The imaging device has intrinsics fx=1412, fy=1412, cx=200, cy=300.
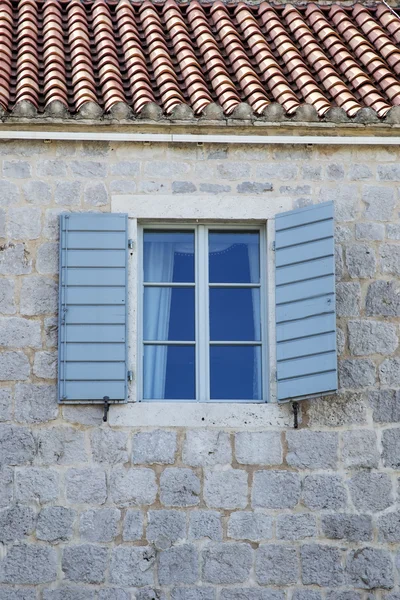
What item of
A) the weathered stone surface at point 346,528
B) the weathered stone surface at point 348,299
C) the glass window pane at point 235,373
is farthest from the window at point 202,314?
the weathered stone surface at point 346,528

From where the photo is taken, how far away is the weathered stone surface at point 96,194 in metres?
9.52

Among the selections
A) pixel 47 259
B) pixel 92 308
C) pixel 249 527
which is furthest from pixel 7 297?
pixel 249 527

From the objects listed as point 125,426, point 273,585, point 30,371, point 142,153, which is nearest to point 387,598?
point 273,585

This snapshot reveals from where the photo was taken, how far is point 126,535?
349 inches

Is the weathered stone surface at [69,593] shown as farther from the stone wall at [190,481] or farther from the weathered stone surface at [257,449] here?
the weathered stone surface at [257,449]

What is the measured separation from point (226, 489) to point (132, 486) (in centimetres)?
60

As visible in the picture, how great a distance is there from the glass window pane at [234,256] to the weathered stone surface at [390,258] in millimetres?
844

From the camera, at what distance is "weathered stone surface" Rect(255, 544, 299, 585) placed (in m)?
8.86

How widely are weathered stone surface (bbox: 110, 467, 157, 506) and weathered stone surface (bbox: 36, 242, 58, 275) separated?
4.61 ft

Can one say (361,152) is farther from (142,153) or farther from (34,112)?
(34,112)

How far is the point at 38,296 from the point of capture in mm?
9305

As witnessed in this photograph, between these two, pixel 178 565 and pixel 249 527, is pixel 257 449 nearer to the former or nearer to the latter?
pixel 249 527

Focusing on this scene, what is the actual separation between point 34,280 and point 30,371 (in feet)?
2.04

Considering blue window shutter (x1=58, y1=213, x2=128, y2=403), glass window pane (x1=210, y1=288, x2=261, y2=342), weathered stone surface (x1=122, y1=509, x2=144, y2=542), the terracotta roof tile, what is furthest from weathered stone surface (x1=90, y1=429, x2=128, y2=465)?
the terracotta roof tile
